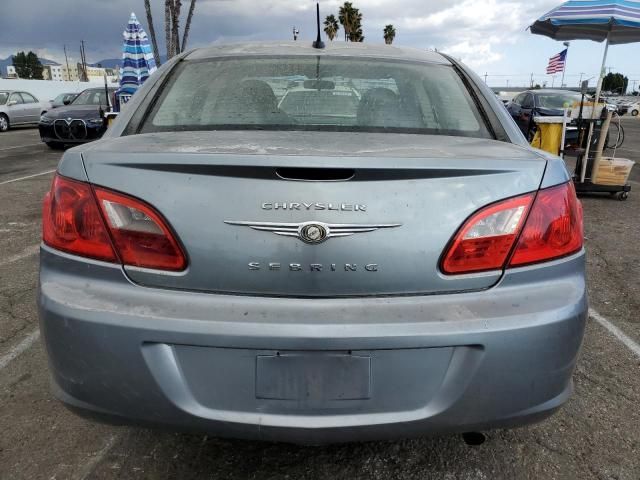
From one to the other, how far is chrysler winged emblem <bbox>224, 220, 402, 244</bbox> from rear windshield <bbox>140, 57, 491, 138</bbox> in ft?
2.30

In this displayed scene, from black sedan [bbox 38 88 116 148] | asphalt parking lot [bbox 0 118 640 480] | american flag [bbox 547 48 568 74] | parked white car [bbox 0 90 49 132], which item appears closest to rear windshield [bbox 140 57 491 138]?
asphalt parking lot [bbox 0 118 640 480]

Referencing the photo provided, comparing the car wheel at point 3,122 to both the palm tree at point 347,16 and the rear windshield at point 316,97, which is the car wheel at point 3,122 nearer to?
the rear windshield at point 316,97

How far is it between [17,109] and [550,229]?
71.0 ft

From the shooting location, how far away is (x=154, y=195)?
4.84 feet

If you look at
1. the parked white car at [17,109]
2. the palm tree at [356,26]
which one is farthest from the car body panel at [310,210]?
the palm tree at [356,26]

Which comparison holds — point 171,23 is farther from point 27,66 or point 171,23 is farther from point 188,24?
point 27,66

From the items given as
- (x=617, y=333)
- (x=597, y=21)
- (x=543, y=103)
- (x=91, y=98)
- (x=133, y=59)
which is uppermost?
(x=597, y=21)

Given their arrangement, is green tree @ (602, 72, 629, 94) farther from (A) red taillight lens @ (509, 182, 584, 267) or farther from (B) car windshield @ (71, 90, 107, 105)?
(A) red taillight lens @ (509, 182, 584, 267)

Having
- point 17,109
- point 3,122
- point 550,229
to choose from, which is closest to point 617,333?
point 550,229

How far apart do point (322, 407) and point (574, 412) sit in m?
1.46

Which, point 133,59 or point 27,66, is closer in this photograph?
point 133,59

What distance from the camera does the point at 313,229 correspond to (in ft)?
4.66

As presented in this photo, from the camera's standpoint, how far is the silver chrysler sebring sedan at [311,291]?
1406mm

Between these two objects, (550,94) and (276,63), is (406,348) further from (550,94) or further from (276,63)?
(550,94)
